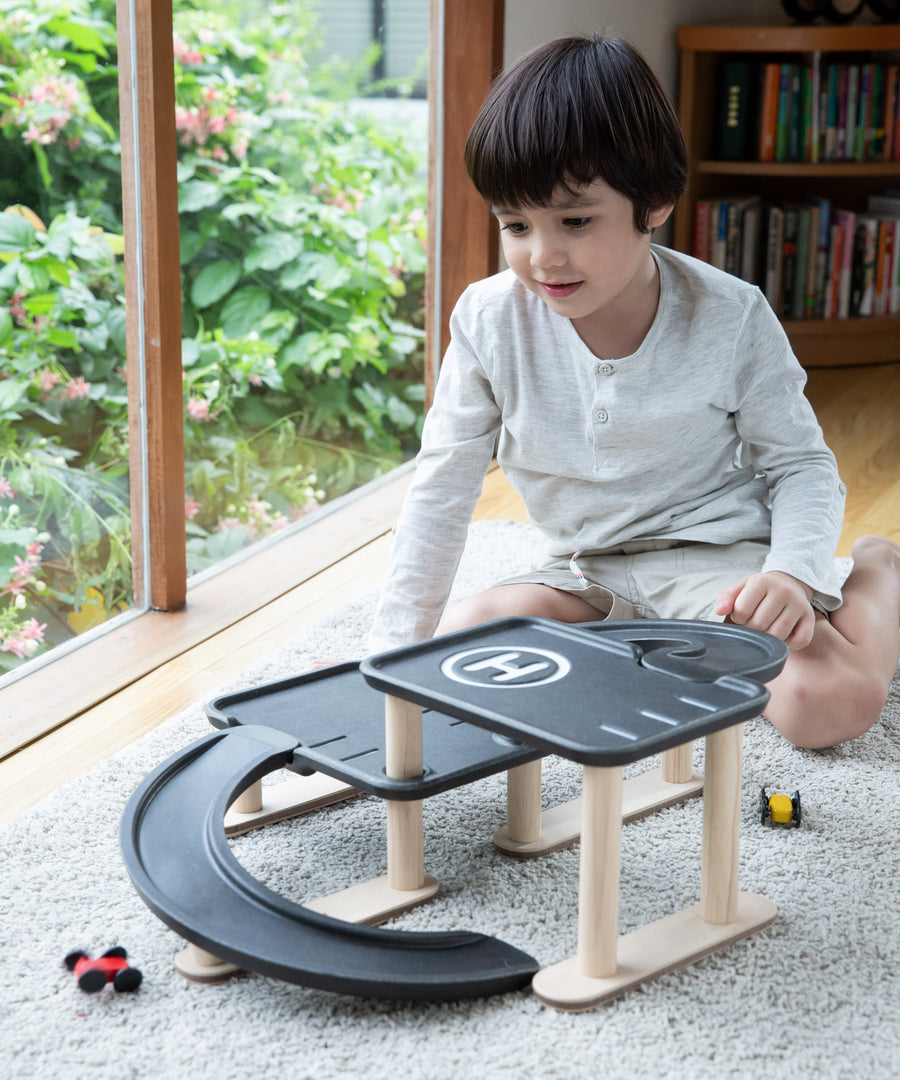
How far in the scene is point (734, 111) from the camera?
2.65 meters

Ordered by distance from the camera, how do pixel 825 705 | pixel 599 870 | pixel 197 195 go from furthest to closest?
pixel 197 195 < pixel 825 705 < pixel 599 870

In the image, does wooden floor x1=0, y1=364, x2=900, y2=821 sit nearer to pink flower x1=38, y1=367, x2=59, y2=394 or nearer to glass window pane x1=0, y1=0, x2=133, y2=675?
glass window pane x1=0, y1=0, x2=133, y2=675

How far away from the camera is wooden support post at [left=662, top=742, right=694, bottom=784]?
0.94 m

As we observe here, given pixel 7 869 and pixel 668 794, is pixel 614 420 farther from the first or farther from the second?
pixel 7 869

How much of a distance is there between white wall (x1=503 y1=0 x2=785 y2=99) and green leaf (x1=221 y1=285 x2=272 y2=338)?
23.8 inches

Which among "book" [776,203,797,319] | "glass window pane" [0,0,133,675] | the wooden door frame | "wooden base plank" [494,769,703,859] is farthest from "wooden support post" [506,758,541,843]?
"book" [776,203,797,319]

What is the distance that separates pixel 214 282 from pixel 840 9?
1875 millimetres

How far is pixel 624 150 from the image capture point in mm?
906

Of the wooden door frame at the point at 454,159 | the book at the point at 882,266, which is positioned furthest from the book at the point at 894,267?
the wooden door frame at the point at 454,159

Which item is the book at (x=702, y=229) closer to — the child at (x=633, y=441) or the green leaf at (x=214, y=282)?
the green leaf at (x=214, y=282)

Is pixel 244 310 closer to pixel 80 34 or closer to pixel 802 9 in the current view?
pixel 80 34

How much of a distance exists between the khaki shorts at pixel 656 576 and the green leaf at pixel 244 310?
2.11ft

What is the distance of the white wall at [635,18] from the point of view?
196cm

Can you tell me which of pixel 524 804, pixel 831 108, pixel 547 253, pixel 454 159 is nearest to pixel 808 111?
pixel 831 108
